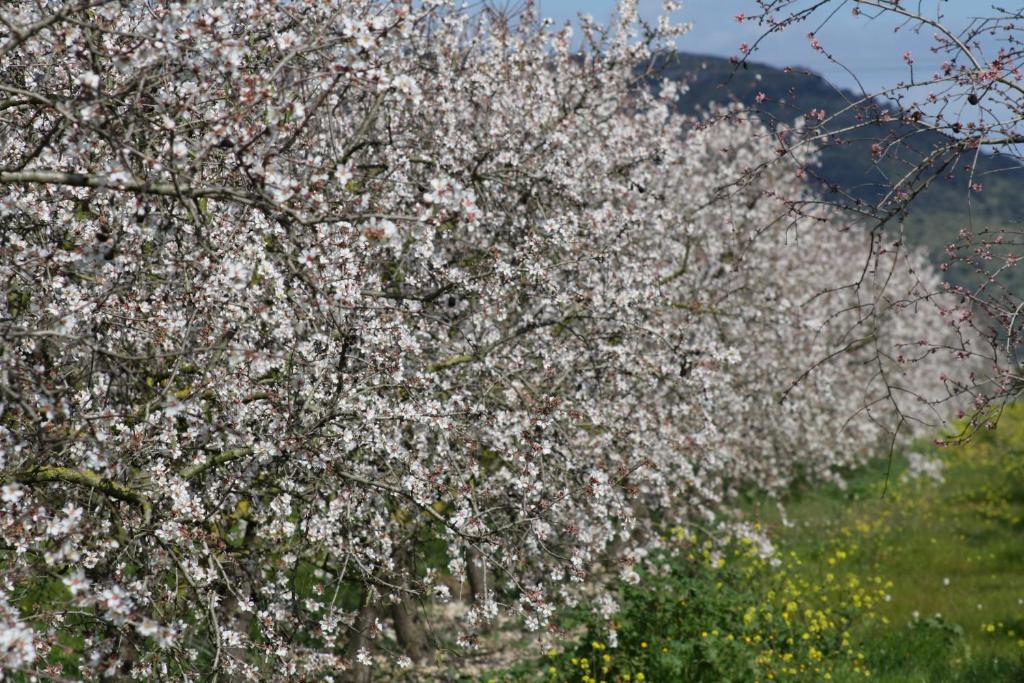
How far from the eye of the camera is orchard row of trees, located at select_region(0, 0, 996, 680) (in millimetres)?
3701

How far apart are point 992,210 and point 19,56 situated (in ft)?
560

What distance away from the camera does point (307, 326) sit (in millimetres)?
5422

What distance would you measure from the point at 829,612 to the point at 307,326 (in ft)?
23.9

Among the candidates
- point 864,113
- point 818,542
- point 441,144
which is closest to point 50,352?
point 441,144

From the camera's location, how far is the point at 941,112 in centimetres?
465

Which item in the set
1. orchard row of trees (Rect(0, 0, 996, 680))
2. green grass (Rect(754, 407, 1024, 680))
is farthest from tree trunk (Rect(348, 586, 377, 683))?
green grass (Rect(754, 407, 1024, 680))

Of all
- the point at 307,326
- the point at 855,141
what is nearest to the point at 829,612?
the point at 855,141

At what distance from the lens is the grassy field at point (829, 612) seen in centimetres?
748

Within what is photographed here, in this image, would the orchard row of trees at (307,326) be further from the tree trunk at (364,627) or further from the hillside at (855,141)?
the hillside at (855,141)

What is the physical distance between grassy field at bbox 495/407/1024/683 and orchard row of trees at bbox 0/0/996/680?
73 centimetres

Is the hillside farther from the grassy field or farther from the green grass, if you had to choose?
the green grass

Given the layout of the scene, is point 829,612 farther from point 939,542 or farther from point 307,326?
point 307,326

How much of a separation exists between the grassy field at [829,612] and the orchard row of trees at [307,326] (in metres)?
0.73

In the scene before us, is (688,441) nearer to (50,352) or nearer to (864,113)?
(864,113)
